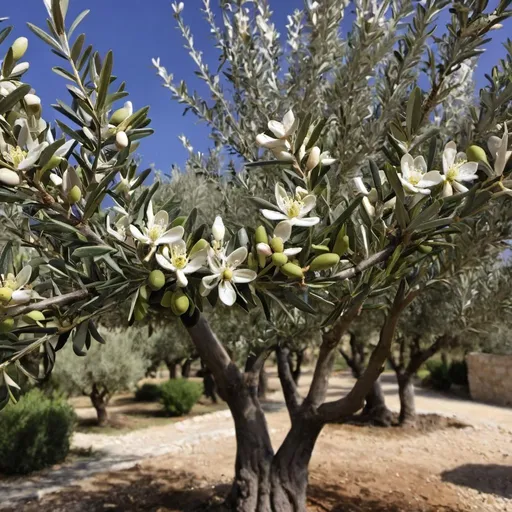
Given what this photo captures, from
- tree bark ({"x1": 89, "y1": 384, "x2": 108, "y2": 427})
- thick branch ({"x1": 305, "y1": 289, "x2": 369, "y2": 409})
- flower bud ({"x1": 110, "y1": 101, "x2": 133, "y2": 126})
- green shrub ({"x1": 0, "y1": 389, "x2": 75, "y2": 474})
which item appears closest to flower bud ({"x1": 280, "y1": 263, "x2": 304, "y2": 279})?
flower bud ({"x1": 110, "y1": 101, "x2": 133, "y2": 126})

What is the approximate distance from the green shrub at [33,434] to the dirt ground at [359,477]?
184 centimetres

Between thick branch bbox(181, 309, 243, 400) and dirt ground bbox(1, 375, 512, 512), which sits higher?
thick branch bbox(181, 309, 243, 400)

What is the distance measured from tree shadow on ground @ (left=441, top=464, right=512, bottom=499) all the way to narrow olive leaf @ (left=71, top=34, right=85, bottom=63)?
23.8 ft

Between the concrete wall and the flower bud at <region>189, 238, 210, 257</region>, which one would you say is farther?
the concrete wall

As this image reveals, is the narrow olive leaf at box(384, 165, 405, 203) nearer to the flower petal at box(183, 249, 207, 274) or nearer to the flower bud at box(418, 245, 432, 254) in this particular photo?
the flower bud at box(418, 245, 432, 254)

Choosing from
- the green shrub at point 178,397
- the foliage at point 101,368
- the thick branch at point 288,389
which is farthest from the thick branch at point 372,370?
the green shrub at point 178,397

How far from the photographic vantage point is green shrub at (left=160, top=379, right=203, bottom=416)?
52.1ft

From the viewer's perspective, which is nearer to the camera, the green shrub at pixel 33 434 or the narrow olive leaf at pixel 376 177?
the narrow olive leaf at pixel 376 177

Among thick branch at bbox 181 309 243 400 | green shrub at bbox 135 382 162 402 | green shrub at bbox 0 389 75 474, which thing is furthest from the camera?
green shrub at bbox 135 382 162 402

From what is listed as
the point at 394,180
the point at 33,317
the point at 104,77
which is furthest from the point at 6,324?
the point at 394,180

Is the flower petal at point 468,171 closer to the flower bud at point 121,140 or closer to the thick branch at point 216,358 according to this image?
the flower bud at point 121,140

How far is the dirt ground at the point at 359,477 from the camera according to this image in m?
5.63

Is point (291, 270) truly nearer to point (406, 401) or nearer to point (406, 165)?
point (406, 165)

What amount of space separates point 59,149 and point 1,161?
0.15 meters
